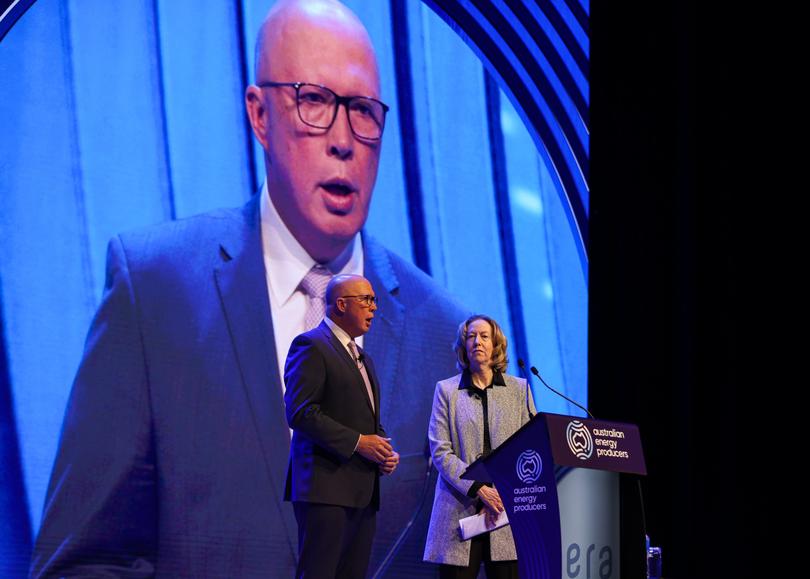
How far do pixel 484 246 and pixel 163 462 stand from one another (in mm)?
1868

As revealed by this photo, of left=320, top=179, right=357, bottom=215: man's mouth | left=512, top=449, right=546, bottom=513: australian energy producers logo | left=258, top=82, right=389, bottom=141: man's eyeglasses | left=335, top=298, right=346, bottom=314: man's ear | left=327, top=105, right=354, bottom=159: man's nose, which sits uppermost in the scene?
left=258, top=82, right=389, bottom=141: man's eyeglasses

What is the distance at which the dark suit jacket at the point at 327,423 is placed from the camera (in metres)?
3.09

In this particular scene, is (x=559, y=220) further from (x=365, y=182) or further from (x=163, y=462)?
(x=163, y=462)

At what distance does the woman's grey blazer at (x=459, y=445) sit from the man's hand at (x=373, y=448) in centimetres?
59

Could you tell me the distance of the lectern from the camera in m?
2.98

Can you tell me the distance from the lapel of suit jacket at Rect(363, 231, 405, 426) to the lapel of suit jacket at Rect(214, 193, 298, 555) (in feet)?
1.59

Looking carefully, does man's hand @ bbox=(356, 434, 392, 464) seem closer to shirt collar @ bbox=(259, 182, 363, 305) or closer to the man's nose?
shirt collar @ bbox=(259, 182, 363, 305)

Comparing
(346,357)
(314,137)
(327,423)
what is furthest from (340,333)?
(314,137)

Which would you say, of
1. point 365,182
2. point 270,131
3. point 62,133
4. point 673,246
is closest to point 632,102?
point 673,246

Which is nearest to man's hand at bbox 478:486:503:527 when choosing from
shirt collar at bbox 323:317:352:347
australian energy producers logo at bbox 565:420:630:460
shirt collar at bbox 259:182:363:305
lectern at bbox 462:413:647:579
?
lectern at bbox 462:413:647:579

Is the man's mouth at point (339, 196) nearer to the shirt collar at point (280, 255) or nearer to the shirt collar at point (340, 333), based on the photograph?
the shirt collar at point (280, 255)

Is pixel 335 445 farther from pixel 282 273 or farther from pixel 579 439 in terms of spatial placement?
pixel 282 273

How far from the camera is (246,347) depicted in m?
4.10

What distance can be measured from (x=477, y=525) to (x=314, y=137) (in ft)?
5.87
